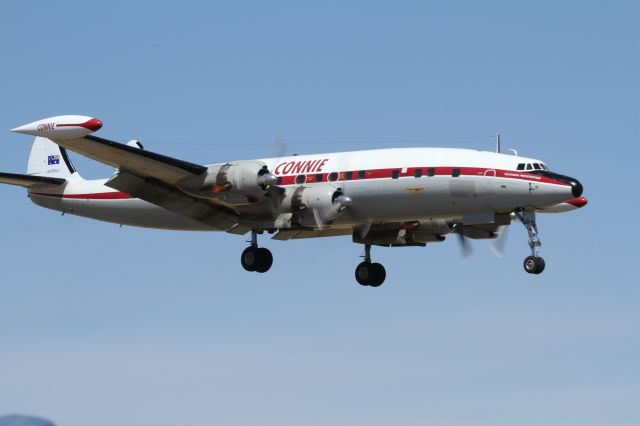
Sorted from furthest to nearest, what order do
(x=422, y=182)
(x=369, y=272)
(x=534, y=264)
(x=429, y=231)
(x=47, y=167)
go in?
(x=47, y=167)
(x=369, y=272)
(x=429, y=231)
(x=422, y=182)
(x=534, y=264)

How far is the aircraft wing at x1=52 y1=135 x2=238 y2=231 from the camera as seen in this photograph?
37.7 meters

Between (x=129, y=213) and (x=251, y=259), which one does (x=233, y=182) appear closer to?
(x=251, y=259)

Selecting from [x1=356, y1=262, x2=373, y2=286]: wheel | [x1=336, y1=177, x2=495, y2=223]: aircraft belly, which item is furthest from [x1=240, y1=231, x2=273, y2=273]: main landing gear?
[x1=356, y1=262, x2=373, y2=286]: wheel

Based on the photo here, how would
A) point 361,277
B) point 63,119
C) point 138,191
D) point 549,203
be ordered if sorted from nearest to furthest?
1. point 63,119
2. point 549,203
3. point 138,191
4. point 361,277

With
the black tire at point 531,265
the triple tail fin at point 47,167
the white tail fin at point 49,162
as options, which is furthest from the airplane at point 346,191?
the white tail fin at point 49,162

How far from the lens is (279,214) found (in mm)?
40156

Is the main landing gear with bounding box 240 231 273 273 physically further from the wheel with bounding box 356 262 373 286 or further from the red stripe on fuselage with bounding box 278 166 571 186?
the wheel with bounding box 356 262 373 286

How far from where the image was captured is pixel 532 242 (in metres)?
38.0

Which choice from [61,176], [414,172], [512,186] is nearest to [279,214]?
[414,172]

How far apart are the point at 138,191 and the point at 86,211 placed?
492 centimetres

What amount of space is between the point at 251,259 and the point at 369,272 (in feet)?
15.7

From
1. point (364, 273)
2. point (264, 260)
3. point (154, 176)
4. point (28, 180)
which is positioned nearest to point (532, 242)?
point (364, 273)

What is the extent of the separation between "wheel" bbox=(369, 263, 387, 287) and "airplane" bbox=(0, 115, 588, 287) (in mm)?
1013

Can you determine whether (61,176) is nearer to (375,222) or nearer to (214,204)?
(214,204)
